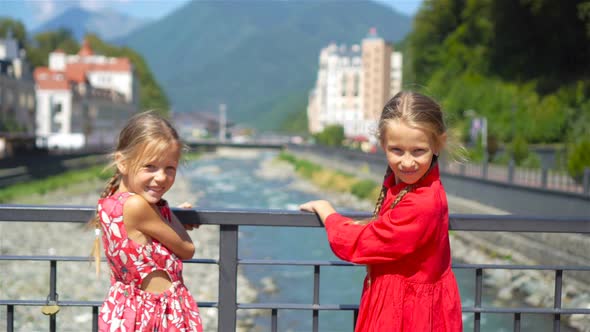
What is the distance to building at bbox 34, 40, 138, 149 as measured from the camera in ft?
238

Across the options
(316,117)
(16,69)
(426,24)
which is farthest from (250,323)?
(316,117)

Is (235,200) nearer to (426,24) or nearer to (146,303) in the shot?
(426,24)

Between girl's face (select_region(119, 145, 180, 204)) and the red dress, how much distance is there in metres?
0.73

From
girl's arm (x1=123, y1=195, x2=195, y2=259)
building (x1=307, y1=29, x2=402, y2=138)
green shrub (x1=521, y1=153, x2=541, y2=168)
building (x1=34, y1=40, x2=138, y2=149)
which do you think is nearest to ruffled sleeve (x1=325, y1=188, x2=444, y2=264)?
girl's arm (x1=123, y1=195, x2=195, y2=259)

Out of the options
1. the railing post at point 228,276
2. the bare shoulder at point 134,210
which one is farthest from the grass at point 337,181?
the bare shoulder at point 134,210

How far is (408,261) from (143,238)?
1065 mm

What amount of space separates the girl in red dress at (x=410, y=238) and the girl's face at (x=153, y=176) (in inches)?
29.3

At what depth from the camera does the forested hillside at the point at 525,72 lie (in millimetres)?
31328

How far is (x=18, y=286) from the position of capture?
48.5ft

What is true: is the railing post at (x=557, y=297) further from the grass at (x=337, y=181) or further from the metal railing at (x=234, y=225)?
the grass at (x=337, y=181)

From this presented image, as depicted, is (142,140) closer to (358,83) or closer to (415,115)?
(415,115)

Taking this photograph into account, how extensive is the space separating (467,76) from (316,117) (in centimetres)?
9895

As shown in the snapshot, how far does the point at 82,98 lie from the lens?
8131cm

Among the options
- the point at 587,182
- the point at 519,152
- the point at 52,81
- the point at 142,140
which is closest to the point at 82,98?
the point at 52,81
